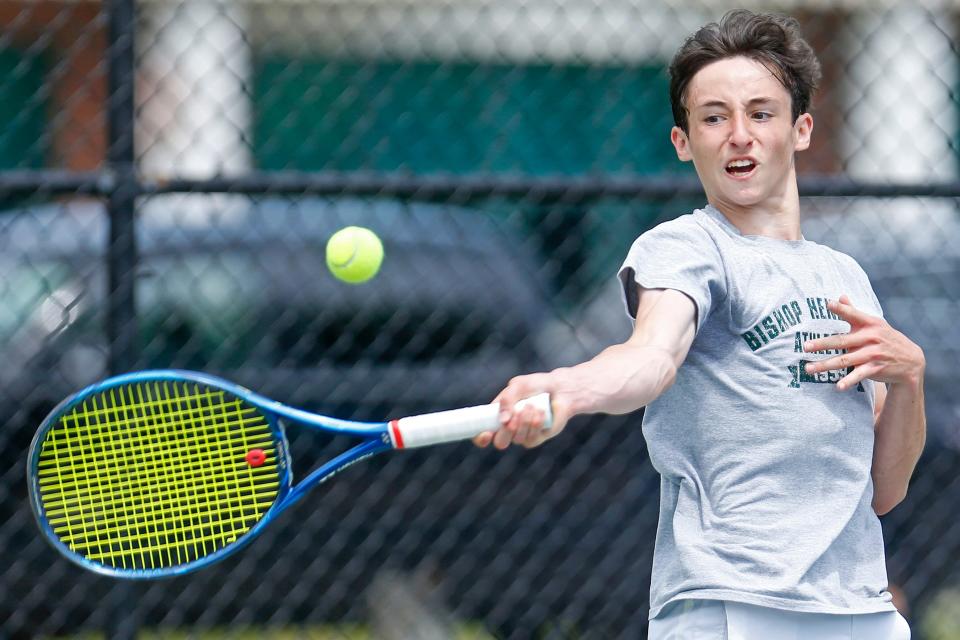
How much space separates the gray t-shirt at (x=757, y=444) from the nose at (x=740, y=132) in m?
0.13

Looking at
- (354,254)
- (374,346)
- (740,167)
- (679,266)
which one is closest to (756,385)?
(679,266)

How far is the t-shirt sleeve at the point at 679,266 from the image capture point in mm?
1920

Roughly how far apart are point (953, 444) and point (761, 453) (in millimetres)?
2471

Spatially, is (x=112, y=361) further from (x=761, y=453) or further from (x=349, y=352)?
(x=761, y=453)

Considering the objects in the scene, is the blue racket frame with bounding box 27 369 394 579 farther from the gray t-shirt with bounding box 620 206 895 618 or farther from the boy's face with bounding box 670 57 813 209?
the boy's face with bounding box 670 57 813 209

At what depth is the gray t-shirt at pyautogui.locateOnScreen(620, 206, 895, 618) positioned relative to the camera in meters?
1.97

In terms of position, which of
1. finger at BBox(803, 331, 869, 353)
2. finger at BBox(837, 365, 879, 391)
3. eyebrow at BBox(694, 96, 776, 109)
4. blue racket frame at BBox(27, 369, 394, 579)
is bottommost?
blue racket frame at BBox(27, 369, 394, 579)

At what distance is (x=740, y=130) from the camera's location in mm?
2039

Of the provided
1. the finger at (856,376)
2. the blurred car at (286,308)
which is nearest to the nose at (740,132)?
the finger at (856,376)

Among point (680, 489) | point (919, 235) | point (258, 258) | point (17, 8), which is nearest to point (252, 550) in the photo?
point (258, 258)

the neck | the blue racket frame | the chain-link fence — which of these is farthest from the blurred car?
the neck

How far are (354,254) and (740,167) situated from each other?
3.38ft

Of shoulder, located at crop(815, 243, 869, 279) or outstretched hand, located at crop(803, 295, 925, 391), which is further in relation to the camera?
shoulder, located at crop(815, 243, 869, 279)

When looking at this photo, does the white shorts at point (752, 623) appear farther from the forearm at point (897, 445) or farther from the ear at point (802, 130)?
the ear at point (802, 130)
